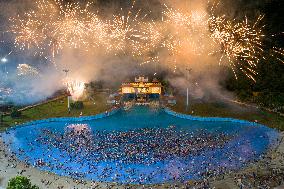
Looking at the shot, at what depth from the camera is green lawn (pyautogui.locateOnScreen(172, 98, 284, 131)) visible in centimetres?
5744

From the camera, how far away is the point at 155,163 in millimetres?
44469

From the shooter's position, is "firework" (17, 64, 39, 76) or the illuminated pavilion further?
"firework" (17, 64, 39, 76)

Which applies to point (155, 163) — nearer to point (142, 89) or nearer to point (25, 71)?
point (142, 89)

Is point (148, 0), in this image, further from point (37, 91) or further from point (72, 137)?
point (72, 137)

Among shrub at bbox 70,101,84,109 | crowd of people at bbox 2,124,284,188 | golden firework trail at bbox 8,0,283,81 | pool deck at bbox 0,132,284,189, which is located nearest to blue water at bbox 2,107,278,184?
crowd of people at bbox 2,124,284,188

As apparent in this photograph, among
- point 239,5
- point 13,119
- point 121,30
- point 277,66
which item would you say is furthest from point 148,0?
point 13,119

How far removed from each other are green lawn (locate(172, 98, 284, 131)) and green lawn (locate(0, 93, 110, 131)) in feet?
41.0

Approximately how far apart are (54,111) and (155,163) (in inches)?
999

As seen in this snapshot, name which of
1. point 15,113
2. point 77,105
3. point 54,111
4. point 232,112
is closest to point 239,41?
point 232,112

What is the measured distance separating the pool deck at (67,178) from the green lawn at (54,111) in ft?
41.7

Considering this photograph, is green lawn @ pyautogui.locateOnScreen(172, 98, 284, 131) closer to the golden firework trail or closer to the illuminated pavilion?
the illuminated pavilion

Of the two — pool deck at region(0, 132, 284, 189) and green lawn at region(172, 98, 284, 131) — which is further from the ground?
green lawn at region(172, 98, 284, 131)

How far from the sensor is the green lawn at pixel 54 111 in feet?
198

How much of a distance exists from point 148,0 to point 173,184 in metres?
57.8
